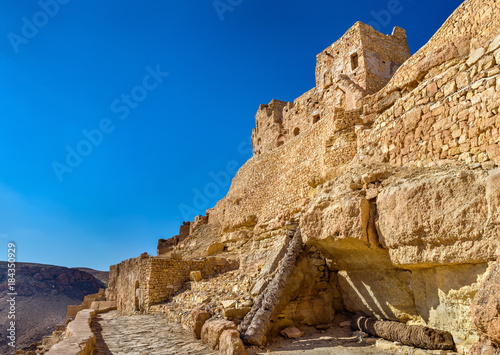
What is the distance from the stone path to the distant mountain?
2280 centimetres

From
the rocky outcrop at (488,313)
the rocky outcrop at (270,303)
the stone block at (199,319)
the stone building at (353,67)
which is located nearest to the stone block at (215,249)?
the stone building at (353,67)

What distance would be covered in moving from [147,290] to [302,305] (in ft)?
24.8

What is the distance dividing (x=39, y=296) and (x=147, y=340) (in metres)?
39.5

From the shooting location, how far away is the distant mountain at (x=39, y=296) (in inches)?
1111

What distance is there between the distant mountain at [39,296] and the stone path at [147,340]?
22802 mm

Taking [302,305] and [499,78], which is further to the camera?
[302,305]

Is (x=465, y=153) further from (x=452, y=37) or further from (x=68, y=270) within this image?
(x=68, y=270)

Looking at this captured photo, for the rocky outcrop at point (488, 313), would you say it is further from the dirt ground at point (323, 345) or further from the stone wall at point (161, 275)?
the stone wall at point (161, 275)

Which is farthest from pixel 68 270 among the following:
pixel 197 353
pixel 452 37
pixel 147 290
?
pixel 452 37

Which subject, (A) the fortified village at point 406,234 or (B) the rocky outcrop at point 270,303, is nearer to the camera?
(A) the fortified village at point 406,234

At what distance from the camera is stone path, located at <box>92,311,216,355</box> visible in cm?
583

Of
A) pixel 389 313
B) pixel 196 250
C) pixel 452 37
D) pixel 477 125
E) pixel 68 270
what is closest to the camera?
pixel 477 125

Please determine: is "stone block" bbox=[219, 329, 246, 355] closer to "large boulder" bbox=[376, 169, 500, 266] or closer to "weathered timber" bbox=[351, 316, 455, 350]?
"weathered timber" bbox=[351, 316, 455, 350]

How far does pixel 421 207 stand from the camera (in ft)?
14.2
